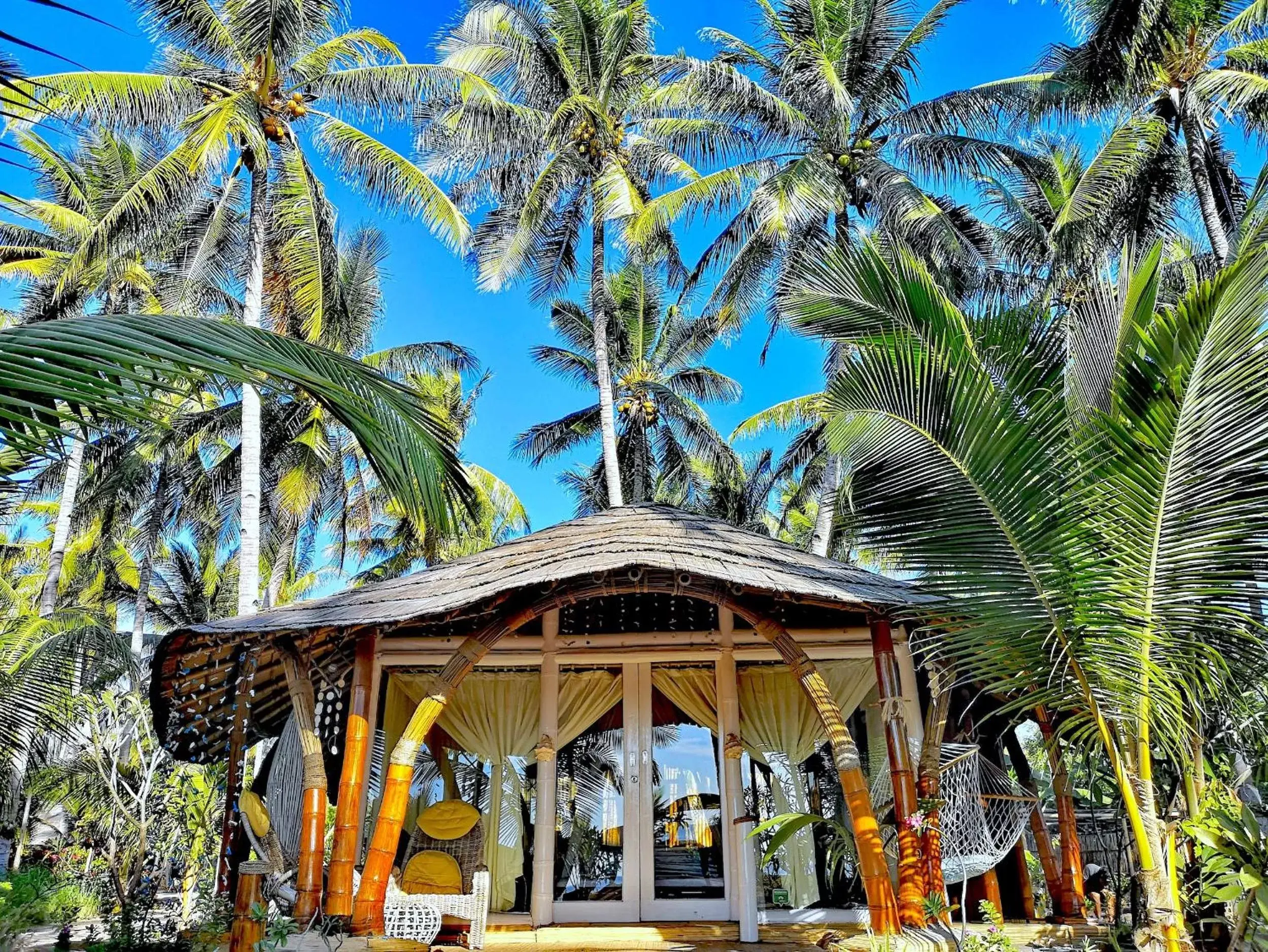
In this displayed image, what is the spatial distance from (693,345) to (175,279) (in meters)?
11.0

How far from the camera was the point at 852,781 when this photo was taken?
5.84 metres

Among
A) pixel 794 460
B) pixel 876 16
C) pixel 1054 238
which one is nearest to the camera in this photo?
pixel 1054 238

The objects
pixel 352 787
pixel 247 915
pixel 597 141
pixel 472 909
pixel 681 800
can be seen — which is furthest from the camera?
pixel 597 141

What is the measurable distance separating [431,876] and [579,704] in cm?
177

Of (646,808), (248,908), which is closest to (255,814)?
(248,908)

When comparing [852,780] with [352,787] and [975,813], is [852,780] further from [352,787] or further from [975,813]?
[352,787]

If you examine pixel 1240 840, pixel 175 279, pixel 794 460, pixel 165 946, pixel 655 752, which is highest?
pixel 175 279

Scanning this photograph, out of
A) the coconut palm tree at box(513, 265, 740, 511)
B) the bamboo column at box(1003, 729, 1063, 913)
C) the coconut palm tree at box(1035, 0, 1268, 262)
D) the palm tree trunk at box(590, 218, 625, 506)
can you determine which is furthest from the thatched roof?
the coconut palm tree at box(513, 265, 740, 511)

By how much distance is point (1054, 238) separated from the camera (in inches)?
531

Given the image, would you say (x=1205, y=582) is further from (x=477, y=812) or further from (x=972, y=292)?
(x=972, y=292)

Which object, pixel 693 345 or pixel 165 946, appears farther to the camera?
pixel 693 345

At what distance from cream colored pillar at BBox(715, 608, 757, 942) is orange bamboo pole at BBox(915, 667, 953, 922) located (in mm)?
1320

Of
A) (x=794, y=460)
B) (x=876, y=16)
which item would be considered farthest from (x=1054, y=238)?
(x=794, y=460)

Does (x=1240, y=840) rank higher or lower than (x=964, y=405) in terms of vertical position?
lower
